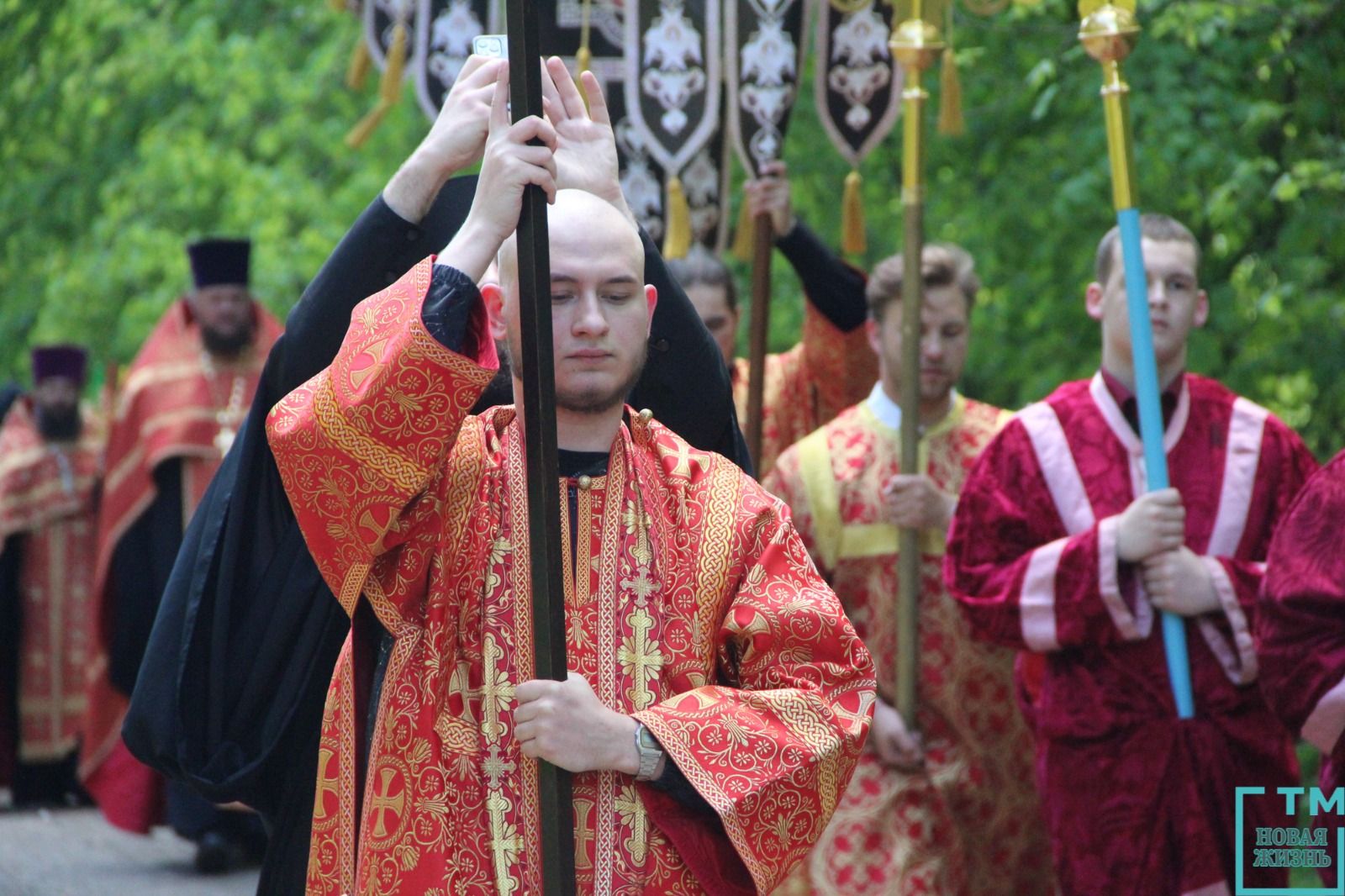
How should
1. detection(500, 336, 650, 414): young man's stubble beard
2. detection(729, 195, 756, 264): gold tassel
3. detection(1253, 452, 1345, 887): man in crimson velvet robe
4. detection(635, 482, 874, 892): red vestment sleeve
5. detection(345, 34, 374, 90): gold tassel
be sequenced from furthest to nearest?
1. detection(345, 34, 374, 90): gold tassel
2. detection(729, 195, 756, 264): gold tassel
3. detection(1253, 452, 1345, 887): man in crimson velvet robe
4. detection(500, 336, 650, 414): young man's stubble beard
5. detection(635, 482, 874, 892): red vestment sleeve

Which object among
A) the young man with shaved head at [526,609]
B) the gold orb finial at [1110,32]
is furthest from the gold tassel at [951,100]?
the young man with shaved head at [526,609]

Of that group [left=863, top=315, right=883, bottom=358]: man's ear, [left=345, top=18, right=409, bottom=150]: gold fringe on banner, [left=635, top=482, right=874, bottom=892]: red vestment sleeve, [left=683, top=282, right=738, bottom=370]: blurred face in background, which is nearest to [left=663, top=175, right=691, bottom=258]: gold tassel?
[left=683, top=282, right=738, bottom=370]: blurred face in background

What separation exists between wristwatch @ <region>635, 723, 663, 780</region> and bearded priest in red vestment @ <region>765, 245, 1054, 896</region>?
2770mm

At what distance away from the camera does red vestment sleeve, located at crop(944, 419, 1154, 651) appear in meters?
5.09

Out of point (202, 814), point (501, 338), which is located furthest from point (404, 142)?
point (501, 338)

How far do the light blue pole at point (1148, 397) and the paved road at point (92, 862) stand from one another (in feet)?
13.6

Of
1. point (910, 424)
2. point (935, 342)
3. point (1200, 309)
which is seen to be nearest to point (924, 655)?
point (910, 424)

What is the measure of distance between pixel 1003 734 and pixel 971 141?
4.50 m

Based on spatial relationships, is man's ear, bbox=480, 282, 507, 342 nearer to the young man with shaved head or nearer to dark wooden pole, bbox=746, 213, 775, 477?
the young man with shaved head

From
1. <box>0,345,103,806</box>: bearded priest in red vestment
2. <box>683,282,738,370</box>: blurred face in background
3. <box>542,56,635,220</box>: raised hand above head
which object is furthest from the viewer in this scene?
<box>0,345,103,806</box>: bearded priest in red vestment

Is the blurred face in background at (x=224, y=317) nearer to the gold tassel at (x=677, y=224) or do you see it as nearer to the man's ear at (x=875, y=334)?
the gold tassel at (x=677, y=224)

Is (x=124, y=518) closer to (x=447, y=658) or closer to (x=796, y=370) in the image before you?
(x=796, y=370)

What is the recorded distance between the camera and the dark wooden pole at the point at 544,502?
2.96 m

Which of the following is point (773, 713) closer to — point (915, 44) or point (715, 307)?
point (915, 44)
